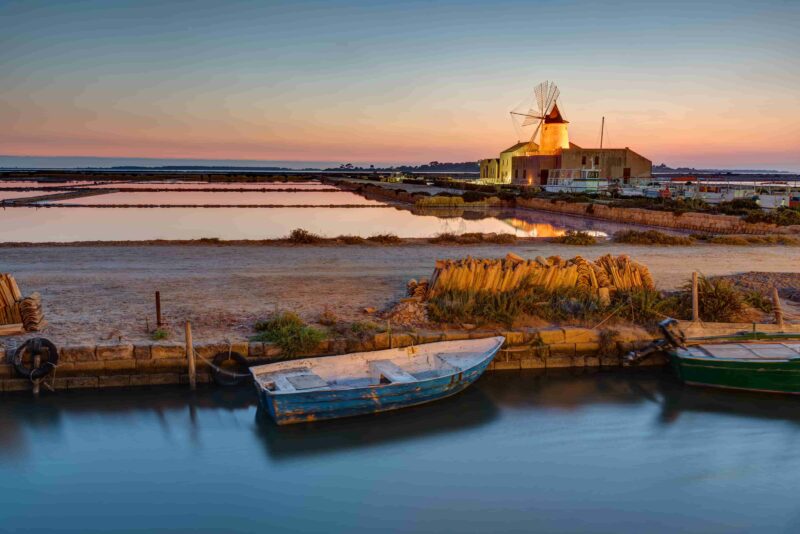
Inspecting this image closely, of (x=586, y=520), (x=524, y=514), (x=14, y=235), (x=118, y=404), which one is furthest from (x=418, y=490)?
(x=14, y=235)

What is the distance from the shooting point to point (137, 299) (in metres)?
9.75

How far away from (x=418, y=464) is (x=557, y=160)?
153 feet

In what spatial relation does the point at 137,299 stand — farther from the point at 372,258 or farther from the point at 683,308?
the point at 683,308

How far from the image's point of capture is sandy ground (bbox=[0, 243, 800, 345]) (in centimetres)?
877

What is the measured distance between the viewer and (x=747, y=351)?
7.82 m

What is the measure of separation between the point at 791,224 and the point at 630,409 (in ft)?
54.9

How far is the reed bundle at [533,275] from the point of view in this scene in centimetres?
916

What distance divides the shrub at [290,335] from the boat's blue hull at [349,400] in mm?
1024

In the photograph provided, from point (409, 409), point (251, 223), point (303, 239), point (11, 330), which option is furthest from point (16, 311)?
point (251, 223)

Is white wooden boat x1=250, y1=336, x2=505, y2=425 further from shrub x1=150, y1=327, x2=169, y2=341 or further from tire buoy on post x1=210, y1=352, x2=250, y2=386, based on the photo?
shrub x1=150, y1=327, x2=169, y2=341

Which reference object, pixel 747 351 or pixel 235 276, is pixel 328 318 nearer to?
pixel 235 276

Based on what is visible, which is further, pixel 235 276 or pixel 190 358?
pixel 235 276

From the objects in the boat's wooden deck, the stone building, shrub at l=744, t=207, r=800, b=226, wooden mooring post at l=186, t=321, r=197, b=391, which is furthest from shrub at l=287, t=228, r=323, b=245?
the stone building

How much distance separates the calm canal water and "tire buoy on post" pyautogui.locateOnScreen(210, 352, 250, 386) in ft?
0.45
